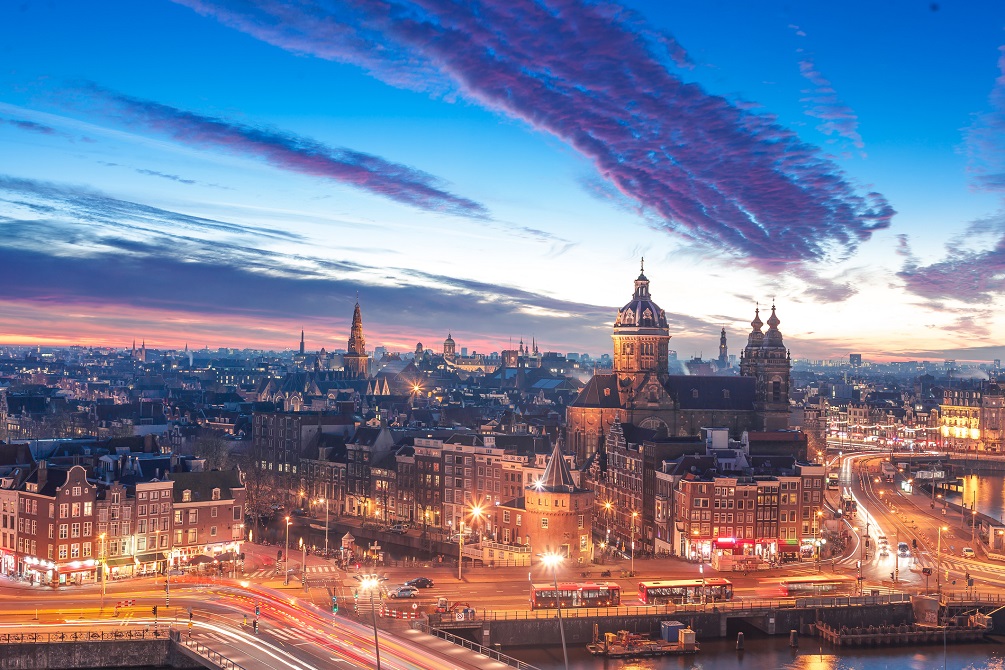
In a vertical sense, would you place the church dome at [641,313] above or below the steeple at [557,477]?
above

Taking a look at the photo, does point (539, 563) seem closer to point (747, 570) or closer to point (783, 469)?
point (747, 570)

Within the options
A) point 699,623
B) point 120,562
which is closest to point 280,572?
point 120,562

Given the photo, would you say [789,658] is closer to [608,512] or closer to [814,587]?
[814,587]

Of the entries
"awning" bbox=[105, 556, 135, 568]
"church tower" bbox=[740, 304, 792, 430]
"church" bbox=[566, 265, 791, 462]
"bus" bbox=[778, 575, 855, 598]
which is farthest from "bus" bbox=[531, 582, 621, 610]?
"church tower" bbox=[740, 304, 792, 430]

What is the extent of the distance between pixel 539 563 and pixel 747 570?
62.2ft

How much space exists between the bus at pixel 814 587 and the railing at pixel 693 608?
219 centimetres

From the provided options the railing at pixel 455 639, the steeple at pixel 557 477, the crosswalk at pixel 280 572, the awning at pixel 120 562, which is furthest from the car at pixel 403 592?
the awning at pixel 120 562

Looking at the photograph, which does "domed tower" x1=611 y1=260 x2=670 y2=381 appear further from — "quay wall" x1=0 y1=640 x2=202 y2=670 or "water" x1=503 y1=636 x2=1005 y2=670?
"quay wall" x1=0 y1=640 x2=202 y2=670

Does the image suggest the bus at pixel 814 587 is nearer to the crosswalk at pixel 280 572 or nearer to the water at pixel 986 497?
the crosswalk at pixel 280 572

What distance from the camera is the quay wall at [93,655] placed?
232 ft

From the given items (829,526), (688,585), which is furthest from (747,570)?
(829,526)

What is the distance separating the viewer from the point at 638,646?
7962 centimetres

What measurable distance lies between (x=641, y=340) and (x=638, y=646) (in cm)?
8336

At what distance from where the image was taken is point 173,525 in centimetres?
9688
